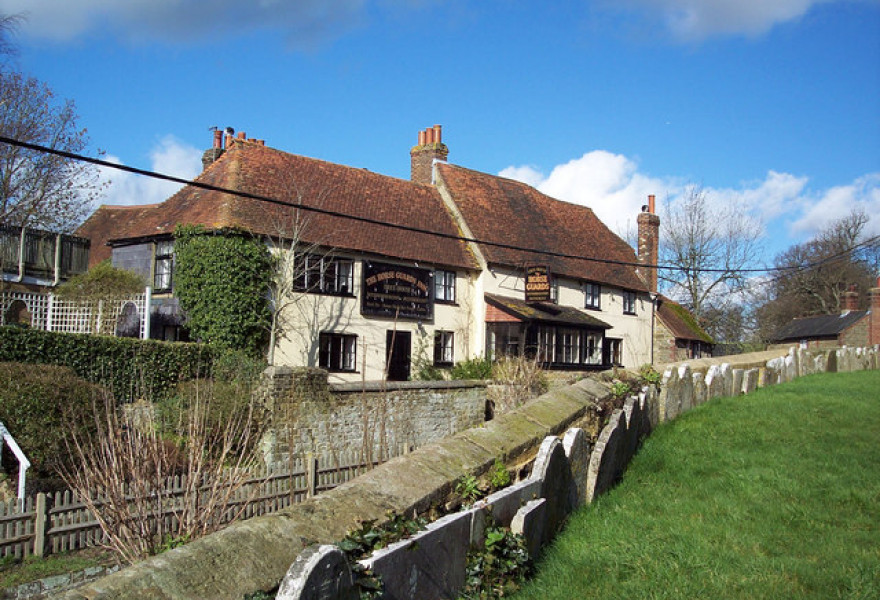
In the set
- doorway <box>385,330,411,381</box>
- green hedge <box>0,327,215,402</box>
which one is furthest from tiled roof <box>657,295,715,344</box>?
green hedge <box>0,327,215,402</box>

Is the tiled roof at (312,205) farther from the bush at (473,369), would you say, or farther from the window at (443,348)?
the bush at (473,369)

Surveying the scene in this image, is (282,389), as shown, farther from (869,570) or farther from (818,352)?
(818,352)

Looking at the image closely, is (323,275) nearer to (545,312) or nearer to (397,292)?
(397,292)

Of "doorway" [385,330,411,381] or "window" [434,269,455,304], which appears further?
"window" [434,269,455,304]

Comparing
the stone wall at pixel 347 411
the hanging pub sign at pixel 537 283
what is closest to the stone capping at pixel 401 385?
the stone wall at pixel 347 411

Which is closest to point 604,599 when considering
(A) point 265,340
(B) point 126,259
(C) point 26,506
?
(C) point 26,506

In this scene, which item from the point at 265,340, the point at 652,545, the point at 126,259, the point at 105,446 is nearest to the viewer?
the point at 105,446

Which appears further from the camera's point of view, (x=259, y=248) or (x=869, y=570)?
(x=259, y=248)

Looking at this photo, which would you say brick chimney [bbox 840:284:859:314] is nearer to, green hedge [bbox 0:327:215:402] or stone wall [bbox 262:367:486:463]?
stone wall [bbox 262:367:486:463]

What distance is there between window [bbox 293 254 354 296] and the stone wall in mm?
4143

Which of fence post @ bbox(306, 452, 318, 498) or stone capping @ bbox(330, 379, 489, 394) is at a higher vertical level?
stone capping @ bbox(330, 379, 489, 394)

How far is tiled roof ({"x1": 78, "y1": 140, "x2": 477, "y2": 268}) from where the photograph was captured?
2238cm

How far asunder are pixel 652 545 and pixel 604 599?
3.93 ft

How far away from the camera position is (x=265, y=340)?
2142 centimetres
